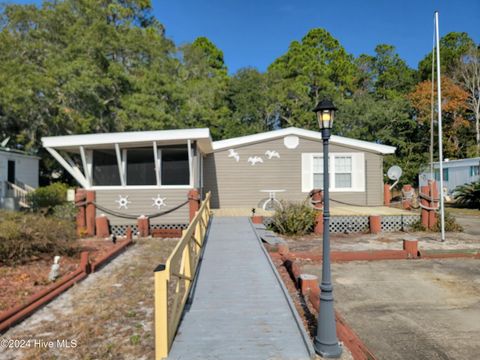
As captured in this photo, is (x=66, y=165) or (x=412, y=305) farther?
(x=66, y=165)

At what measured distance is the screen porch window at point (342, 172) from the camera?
12852 mm

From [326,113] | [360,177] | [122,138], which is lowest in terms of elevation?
[360,177]

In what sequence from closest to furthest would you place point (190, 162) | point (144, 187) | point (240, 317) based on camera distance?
point (240, 317) → point (190, 162) → point (144, 187)

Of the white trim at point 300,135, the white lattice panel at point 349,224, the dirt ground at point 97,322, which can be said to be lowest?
the dirt ground at point 97,322

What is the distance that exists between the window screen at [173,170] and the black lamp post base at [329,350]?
7173mm

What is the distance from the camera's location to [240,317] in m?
3.80

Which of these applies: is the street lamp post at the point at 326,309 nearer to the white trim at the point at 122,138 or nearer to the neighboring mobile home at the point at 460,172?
the white trim at the point at 122,138

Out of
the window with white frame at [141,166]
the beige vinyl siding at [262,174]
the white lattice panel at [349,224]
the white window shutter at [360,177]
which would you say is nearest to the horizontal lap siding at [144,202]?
the window with white frame at [141,166]

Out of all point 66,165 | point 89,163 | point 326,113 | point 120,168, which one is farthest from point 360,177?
point 66,165

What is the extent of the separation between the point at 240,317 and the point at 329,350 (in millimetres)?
1114

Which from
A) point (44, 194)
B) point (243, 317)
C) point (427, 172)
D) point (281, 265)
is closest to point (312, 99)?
point (427, 172)

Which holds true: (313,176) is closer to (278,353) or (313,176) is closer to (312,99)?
(278,353)

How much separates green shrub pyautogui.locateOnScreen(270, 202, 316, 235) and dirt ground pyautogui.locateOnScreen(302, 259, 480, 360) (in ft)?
8.85

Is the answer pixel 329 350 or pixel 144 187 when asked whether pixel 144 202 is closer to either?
pixel 144 187
